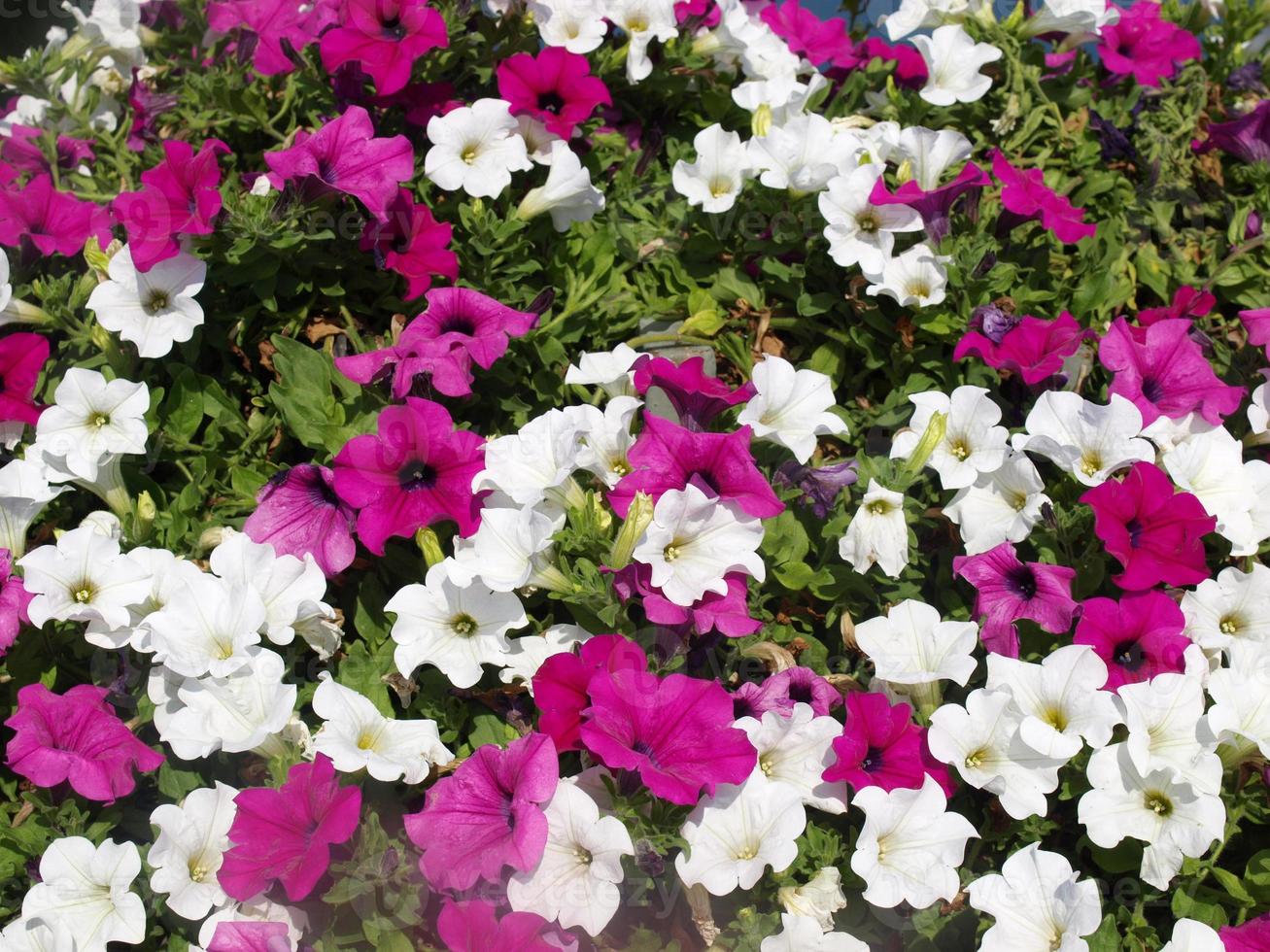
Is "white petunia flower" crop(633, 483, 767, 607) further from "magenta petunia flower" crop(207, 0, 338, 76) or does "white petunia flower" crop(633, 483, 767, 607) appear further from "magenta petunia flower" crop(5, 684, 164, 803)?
"magenta petunia flower" crop(207, 0, 338, 76)

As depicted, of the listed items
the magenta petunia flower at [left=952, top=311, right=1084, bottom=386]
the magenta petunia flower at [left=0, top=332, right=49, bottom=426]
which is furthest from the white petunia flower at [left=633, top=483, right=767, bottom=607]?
the magenta petunia flower at [left=0, top=332, right=49, bottom=426]

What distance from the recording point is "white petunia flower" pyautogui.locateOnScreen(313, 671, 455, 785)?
182 cm

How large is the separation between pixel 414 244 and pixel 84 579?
3.00 ft

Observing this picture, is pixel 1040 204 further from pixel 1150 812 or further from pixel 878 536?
pixel 1150 812

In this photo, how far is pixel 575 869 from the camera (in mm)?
1807

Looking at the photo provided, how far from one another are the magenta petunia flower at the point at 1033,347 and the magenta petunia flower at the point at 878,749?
2.52ft

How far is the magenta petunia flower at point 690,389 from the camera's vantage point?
213 cm

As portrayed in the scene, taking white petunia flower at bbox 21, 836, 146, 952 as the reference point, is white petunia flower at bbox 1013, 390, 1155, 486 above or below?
above

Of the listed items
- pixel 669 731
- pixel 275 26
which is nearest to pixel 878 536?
pixel 669 731

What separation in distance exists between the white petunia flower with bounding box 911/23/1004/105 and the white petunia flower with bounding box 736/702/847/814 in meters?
1.59

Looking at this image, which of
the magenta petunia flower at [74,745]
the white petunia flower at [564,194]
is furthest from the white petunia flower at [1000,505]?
the magenta petunia flower at [74,745]

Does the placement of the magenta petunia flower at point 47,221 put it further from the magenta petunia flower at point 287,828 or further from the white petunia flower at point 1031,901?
the white petunia flower at point 1031,901

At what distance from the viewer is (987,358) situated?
2311 millimetres

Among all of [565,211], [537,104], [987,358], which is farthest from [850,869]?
[537,104]
